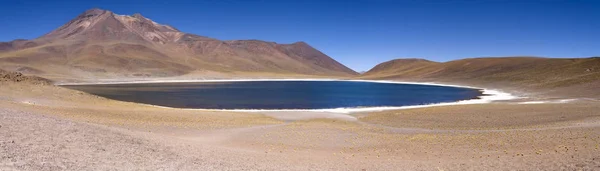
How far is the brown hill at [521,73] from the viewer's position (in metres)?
67.4

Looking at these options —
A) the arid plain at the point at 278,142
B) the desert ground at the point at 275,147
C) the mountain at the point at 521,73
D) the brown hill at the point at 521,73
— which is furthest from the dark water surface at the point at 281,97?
the desert ground at the point at 275,147

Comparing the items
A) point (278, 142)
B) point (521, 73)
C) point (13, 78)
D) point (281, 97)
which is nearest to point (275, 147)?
point (278, 142)

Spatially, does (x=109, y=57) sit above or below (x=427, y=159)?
above

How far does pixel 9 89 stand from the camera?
32.0 m

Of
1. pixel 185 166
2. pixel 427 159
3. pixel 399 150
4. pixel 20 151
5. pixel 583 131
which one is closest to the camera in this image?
pixel 20 151

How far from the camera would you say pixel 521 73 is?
95188 millimetres

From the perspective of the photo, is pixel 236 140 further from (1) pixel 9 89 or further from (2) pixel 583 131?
(1) pixel 9 89

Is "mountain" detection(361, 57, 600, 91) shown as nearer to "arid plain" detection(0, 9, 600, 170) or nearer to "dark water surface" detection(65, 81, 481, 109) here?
"dark water surface" detection(65, 81, 481, 109)

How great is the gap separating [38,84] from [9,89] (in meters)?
4.12

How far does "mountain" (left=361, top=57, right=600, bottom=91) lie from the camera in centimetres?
6782

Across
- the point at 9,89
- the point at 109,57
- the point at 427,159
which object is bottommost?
the point at 427,159

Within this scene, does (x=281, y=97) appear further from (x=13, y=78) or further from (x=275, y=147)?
(x=275, y=147)

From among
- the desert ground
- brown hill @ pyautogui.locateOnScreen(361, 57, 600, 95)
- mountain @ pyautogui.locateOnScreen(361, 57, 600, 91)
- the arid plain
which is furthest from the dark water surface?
the desert ground

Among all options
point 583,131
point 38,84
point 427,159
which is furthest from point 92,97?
point 583,131
